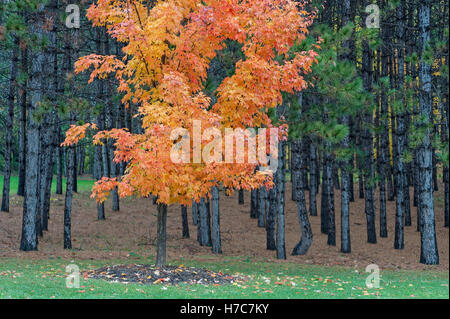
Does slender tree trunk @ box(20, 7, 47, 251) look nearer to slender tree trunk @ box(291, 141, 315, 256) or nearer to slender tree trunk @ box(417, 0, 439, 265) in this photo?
slender tree trunk @ box(291, 141, 315, 256)

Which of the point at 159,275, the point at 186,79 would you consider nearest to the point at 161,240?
the point at 159,275

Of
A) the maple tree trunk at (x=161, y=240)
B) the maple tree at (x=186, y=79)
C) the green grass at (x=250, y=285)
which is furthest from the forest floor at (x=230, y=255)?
the maple tree at (x=186, y=79)

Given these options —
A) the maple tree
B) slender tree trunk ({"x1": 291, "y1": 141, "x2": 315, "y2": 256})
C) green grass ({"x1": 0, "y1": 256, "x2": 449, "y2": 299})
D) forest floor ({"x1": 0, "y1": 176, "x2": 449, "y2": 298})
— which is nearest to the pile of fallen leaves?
green grass ({"x1": 0, "y1": 256, "x2": 449, "y2": 299})

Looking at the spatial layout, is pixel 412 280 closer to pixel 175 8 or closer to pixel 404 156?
pixel 404 156

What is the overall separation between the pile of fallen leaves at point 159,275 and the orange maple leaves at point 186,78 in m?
1.72

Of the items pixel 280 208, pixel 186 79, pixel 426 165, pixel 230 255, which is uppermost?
pixel 186 79

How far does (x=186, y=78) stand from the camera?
12062 mm

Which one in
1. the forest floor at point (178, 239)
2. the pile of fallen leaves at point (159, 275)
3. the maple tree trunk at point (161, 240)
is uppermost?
the maple tree trunk at point (161, 240)

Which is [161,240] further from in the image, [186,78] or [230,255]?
[230,255]

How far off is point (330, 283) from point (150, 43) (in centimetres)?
695

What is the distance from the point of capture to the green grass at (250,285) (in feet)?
31.3

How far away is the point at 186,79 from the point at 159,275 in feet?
14.9

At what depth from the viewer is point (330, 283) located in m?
12.1

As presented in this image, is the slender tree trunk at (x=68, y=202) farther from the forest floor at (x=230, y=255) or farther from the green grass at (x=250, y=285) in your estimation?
the green grass at (x=250, y=285)
